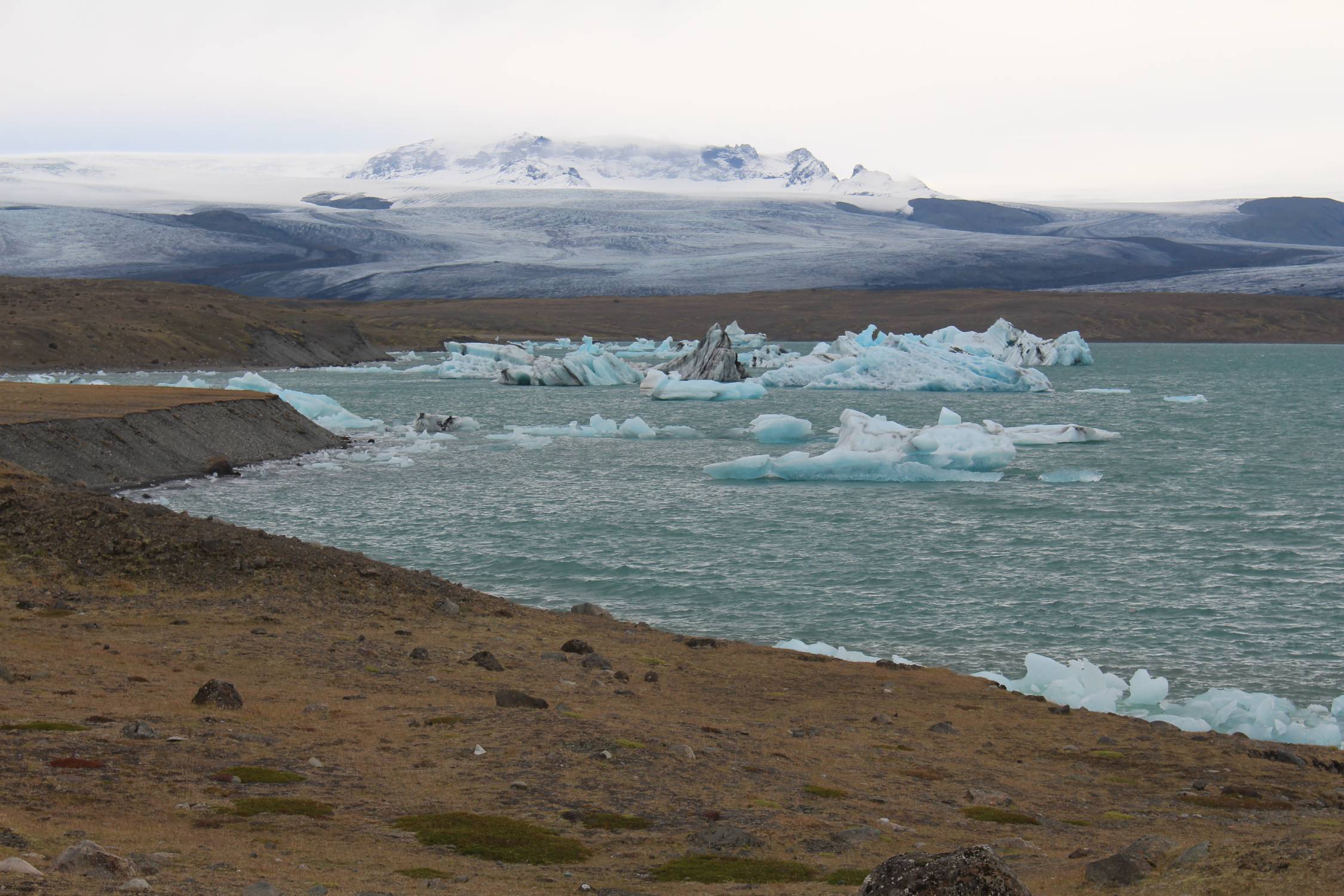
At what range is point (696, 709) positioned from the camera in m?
12.8

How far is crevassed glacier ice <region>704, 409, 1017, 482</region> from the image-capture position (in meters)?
35.0

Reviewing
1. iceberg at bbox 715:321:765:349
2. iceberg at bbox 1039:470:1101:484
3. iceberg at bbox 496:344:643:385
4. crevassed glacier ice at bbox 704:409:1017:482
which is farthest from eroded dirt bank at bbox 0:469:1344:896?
iceberg at bbox 715:321:765:349

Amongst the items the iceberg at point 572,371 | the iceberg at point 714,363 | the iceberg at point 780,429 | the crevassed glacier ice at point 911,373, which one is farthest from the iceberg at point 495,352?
the iceberg at point 780,429

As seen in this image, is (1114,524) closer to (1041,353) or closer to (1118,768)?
(1118,768)

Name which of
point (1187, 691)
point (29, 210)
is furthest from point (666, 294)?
point (1187, 691)

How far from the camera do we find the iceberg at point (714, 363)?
221ft

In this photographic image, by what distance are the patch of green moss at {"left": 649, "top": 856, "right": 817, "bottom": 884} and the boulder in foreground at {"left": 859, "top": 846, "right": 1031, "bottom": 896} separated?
214cm

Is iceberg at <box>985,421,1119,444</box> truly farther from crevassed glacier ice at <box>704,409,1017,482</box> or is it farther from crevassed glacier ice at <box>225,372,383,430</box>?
crevassed glacier ice at <box>225,372,383,430</box>

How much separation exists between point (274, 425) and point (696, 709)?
→ 28777mm

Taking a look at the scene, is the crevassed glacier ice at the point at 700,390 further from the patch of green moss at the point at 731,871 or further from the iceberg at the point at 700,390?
the patch of green moss at the point at 731,871

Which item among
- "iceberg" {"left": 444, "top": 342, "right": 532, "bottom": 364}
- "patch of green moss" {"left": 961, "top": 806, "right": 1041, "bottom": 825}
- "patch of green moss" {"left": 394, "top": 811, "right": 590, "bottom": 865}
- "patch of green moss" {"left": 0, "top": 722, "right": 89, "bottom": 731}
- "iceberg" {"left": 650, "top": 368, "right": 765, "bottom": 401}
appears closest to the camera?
"patch of green moss" {"left": 394, "top": 811, "right": 590, "bottom": 865}

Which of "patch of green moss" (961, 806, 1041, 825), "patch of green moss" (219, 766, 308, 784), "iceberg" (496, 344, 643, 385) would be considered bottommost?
"iceberg" (496, 344, 643, 385)

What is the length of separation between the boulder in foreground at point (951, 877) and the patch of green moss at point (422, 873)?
2.84 meters

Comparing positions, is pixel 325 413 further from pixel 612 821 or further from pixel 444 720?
pixel 612 821
